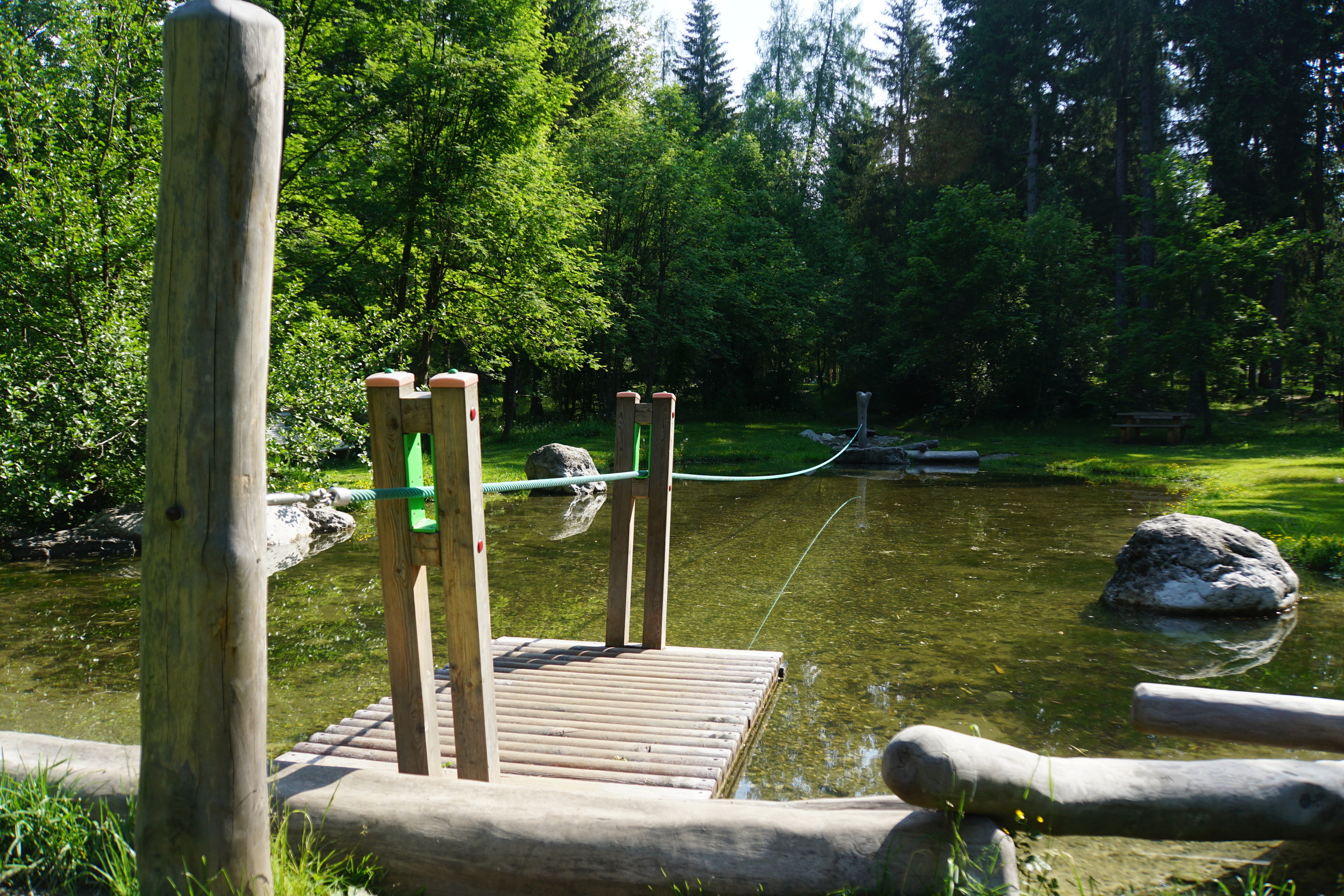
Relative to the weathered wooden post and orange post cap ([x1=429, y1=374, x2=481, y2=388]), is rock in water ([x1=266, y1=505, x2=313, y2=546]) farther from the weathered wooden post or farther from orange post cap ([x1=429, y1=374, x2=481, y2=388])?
the weathered wooden post

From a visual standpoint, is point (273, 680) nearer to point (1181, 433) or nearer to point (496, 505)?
point (496, 505)

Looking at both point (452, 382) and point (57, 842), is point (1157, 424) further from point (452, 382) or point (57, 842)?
point (57, 842)

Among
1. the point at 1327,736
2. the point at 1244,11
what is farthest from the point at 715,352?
the point at 1327,736

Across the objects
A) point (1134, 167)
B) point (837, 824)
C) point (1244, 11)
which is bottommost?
point (837, 824)

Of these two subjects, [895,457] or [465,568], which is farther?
[895,457]

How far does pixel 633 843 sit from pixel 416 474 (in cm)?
139

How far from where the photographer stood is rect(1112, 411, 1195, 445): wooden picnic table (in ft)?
70.1

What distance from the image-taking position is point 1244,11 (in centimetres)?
2567

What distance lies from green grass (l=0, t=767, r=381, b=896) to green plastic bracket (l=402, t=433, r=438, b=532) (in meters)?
0.95

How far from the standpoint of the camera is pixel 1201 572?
7035 millimetres

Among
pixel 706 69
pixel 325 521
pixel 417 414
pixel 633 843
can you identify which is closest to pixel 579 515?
pixel 325 521

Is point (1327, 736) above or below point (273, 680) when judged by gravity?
above

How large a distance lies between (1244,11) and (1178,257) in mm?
9864

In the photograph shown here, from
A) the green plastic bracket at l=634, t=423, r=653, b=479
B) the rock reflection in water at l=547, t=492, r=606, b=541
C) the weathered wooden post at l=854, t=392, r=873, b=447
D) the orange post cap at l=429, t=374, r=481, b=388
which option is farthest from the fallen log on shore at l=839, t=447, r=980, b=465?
the orange post cap at l=429, t=374, r=481, b=388
